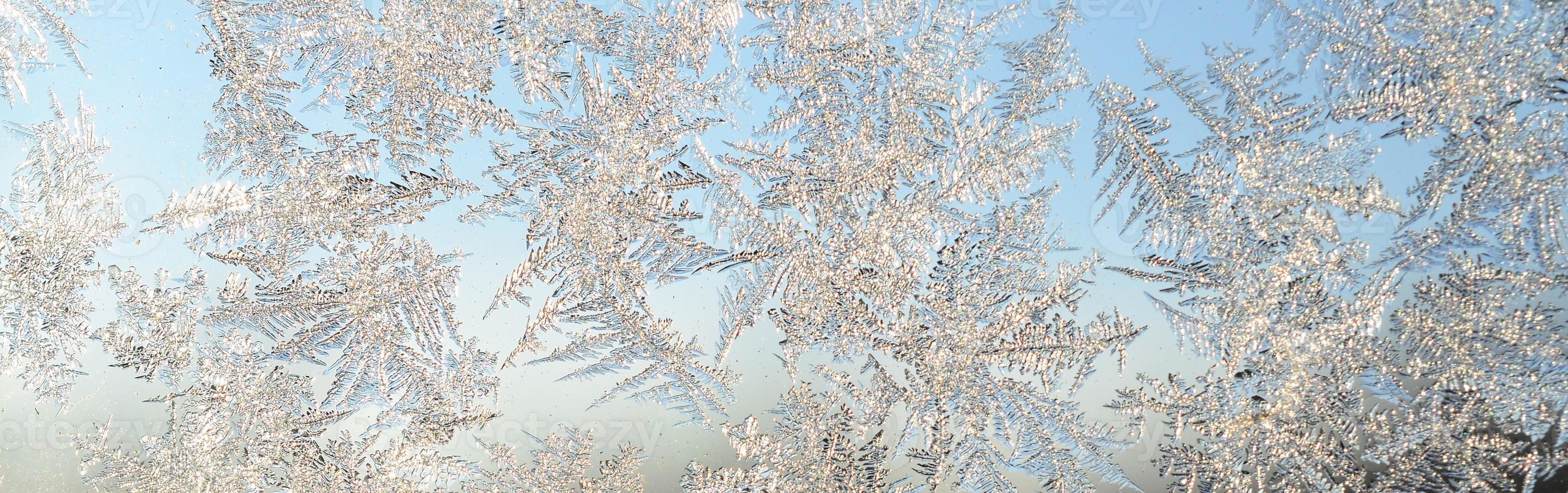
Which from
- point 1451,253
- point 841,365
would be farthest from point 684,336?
point 1451,253

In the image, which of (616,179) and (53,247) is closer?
(616,179)

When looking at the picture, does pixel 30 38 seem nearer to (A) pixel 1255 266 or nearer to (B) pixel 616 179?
(B) pixel 616 179

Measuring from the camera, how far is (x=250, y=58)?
1.06 m

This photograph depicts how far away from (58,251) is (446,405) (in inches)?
24.7

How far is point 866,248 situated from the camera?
3.30 ft

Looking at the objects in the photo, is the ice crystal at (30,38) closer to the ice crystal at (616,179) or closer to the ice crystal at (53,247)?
the ice crystal at (53,247)

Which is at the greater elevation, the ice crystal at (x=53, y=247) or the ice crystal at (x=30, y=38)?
the ice crystal at (x=30, y=38)

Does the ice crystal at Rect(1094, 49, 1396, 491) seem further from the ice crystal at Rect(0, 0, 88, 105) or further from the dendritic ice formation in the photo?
the ice crystal at Rect(0, 0, 88, 105)

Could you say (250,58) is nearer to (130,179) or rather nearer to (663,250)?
(130,179)

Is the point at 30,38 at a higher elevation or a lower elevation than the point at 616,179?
higher

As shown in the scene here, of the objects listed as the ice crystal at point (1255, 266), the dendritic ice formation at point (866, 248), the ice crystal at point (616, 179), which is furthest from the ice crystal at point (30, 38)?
the ice crystal at point (1255, 266)

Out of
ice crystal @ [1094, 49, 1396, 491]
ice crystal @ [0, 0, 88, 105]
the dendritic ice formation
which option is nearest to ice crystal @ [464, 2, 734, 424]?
the dendritic ice formation

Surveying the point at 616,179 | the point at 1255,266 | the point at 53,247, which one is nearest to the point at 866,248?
the point at 616,179

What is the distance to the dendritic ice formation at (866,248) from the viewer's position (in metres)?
0.93
